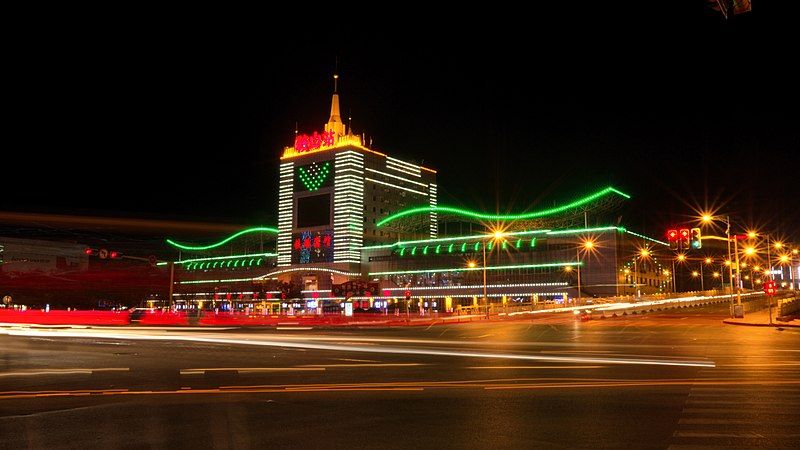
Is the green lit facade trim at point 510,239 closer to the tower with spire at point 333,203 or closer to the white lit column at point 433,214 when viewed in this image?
the white lit column at point 433,214

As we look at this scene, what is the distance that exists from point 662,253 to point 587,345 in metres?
107

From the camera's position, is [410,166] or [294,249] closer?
[294,249]

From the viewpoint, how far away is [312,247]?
142 m

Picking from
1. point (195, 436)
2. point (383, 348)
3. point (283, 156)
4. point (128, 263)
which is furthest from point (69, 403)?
point (283, 156)

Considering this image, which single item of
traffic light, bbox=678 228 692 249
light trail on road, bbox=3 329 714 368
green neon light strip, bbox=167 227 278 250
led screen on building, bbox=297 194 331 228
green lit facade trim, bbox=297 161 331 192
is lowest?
light trail on road, bbox=3 329 714 368

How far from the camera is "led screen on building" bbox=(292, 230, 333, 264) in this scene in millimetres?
139250

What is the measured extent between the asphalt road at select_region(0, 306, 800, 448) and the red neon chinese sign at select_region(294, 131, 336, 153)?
12438cm

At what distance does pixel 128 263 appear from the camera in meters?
111

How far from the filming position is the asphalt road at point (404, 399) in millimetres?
8422

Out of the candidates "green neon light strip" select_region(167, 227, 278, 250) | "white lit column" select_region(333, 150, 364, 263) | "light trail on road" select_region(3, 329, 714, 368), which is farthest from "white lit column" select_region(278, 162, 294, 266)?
"light trail on road" select_region(3, 329, 714, 368)

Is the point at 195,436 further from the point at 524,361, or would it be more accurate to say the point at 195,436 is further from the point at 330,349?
the point at 330,349

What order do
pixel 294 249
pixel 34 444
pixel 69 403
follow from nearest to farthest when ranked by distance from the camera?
1. pixel 34 444
2. pixel 69 403
3. pixel 294 249

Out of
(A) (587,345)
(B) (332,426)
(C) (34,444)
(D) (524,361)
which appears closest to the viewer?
(C) (34,444)

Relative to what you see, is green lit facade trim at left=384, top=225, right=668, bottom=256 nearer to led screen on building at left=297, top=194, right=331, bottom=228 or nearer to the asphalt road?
led screen on building at left=297, top=194, right=331, bottom=228
